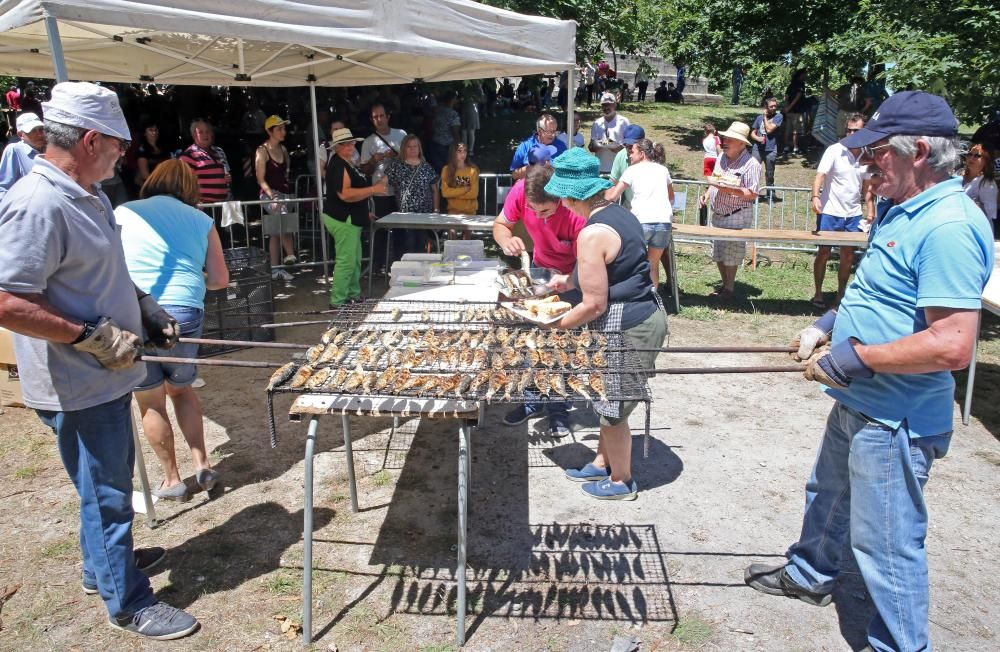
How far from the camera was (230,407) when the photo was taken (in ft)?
18.4

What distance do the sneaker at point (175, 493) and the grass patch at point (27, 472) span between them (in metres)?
0.96

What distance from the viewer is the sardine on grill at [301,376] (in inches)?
118

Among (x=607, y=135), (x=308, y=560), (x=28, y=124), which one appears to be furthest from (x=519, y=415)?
(x=607, y=135)

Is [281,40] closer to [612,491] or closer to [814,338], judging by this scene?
[612,491]

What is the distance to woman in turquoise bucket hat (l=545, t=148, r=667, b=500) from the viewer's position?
3.73 metres

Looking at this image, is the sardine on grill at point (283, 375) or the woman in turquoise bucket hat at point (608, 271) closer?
the sardine on grill at point (283, 375)

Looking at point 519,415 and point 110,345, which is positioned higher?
point 110,345

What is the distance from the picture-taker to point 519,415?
17.9 ft

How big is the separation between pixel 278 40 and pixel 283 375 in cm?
281

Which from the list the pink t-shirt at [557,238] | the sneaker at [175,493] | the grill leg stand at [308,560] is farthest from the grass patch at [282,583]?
the pink t-shirt at [557,238]

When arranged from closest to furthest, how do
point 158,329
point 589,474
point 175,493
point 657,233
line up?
1. point 158,329
2. point 175,493
3. point 589,474
4. point 657,233

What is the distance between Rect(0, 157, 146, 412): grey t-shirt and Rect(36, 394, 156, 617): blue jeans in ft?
0.33

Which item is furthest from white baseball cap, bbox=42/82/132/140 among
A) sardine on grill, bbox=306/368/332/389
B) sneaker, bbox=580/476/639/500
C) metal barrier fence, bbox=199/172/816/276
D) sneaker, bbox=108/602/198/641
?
metal barrier fence, bbox=199/172/816/276

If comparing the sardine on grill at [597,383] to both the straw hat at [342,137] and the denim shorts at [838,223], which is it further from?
the denim shorts at [838,223]
